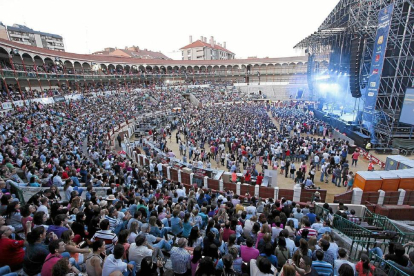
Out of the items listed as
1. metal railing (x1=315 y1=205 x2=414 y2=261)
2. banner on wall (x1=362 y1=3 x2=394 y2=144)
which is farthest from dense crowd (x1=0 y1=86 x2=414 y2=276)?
banner on wall (x1=362 y1=3 x2=394 y2=144)

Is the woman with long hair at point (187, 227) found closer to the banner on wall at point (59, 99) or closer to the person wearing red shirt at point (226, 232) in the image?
the person wearing red shirt at point (226, 232)

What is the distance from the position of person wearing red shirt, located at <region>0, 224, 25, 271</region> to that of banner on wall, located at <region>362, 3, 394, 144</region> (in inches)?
781

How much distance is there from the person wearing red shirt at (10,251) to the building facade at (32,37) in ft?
201

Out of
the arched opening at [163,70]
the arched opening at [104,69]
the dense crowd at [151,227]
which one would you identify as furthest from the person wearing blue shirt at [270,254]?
the arched opening at [163,70]

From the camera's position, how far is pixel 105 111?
1011 inches

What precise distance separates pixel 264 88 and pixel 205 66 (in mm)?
15998

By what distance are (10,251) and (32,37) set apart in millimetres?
69745

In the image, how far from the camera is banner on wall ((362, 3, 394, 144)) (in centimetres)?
1551

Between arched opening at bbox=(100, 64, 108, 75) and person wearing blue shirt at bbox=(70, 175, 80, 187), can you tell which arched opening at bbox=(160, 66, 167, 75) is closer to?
arched opening at bbox=(100, 64, 108, 75)

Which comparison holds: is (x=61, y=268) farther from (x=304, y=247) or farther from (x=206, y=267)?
(x=304, y=247)

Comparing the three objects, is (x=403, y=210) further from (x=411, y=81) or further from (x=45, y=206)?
(x=411, y=81)

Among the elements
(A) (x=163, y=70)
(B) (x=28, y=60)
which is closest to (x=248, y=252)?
(B) (x=28, y=60)

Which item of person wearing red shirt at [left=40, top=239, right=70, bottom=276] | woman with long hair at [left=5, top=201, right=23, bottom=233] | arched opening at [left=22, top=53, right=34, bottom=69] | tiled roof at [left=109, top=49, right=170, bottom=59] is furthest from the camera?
tiled roof at [left=109, top=49, right=170, bottom=59]

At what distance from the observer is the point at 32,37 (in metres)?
54.5
